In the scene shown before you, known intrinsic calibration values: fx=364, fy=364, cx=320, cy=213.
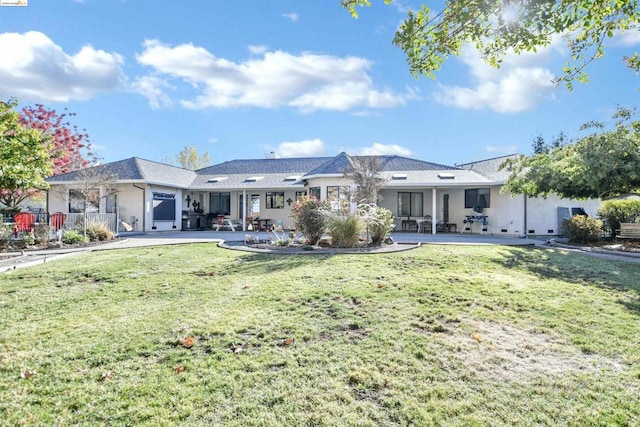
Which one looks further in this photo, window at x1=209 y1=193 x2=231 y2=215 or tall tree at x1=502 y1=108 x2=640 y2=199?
window at x1=209 y1=193 x2=231 y2=215

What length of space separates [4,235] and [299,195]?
1274 centimetres

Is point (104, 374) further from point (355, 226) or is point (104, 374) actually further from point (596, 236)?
point (596, 236)

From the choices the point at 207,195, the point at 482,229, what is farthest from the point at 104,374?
the point at 207,195

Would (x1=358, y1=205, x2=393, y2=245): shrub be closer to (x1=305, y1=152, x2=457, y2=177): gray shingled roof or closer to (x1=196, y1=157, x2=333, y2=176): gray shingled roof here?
(x1=305, y1=152, x2=457, y2=177): gray shingled roof

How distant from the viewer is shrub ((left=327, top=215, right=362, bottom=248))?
10719 millimetres

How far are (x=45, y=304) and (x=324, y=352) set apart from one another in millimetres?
4442

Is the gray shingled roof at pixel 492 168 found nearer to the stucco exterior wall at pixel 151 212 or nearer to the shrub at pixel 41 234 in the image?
the stucco exterior wall at pixel 151 212

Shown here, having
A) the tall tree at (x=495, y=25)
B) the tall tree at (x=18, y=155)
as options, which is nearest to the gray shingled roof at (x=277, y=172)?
the tall tree at (x=18, y=155)

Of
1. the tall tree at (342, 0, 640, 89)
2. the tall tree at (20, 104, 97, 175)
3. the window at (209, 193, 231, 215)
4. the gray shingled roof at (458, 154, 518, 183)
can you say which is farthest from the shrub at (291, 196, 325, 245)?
the tall tree at (20, 104, 97, 175)

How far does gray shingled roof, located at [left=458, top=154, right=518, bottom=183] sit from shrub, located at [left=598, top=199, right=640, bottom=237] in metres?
4.22

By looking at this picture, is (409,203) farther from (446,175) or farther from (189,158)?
(189,158)

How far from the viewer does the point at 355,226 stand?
10.8 metres

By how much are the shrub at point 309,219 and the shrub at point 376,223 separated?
4.32ft

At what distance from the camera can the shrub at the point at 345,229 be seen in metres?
10.7
